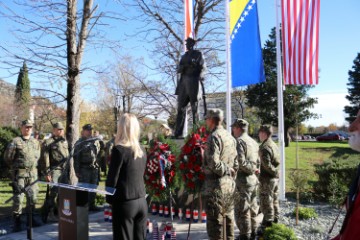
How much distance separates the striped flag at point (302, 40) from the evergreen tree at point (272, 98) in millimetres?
25812

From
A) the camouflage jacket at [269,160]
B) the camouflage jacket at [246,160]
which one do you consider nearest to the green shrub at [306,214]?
the camouflage jacket at [269,160]

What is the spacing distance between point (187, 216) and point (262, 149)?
233cm

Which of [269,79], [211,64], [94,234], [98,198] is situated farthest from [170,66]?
[269,79]

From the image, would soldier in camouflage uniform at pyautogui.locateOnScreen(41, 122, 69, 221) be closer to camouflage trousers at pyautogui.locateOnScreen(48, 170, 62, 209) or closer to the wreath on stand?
camouflage trousers at pyautogui.locateOnScreen(48, 170, 62, 209)

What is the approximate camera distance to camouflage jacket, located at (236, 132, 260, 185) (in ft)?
19.6

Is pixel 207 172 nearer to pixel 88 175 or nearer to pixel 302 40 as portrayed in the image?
pixel 88 175

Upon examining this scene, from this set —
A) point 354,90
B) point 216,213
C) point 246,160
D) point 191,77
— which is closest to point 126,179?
point 216,213

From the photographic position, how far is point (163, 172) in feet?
21.4

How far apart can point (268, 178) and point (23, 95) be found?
12037 millimetres

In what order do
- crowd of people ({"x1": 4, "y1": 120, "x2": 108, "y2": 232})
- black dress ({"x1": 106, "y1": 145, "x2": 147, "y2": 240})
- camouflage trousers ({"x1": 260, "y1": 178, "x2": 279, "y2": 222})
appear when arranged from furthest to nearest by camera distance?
crowd of people ({"x1": 4, "y1": 120, "x2": 108, "y2": 232}) → camouflage trousers ({"x1": 260, "y1": 178, "x2": 279, "y2": 222}) → black dress ({"x1": 106, "y1": 145, "x2": 147, "y2": 240})

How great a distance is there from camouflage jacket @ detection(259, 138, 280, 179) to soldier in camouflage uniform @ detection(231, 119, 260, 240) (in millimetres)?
577

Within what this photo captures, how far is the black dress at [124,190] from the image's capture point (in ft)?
12.7

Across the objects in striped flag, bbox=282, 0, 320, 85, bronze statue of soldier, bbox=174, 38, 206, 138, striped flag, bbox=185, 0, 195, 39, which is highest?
striped flag, bbox=185, 0, 195, 39

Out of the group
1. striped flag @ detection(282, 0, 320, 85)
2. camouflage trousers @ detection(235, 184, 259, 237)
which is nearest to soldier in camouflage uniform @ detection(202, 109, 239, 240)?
camouflage trousers @ detection(235, 184, 259, 237)
